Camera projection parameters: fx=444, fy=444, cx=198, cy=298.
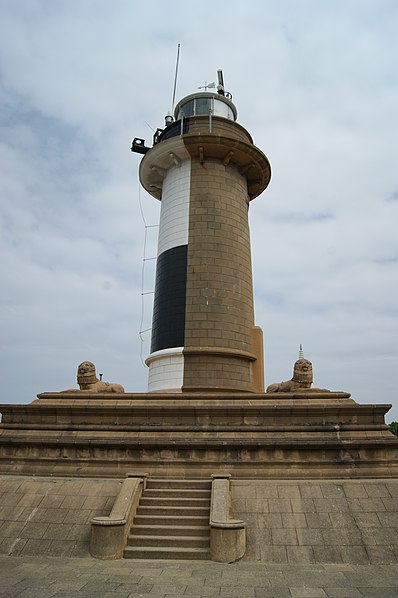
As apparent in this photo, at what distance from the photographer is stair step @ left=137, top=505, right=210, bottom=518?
825 centimetres

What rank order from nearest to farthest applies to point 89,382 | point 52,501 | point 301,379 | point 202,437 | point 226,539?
1. point 226,539
2. point 52,501
3. point 202,437
4. point 301,379
5. point 89,382

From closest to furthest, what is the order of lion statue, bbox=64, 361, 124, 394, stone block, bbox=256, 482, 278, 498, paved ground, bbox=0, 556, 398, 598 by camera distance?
paved ground, bbox=0, 556, 398, 598, stone block, bbox=256, 482, 278, 498, lion statue, bbox=64, 361, 124, 394

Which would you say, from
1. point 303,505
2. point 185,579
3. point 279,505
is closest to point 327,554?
point 303,505

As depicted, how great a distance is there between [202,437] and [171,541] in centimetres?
270

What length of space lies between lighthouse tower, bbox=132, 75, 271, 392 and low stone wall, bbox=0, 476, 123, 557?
528 centimetres

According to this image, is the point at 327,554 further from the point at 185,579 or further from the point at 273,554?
the point at 185,579

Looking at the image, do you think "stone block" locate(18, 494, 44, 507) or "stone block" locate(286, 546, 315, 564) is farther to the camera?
"stone block" locate(18, 494, 44, 507)

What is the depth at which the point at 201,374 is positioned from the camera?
1412cm

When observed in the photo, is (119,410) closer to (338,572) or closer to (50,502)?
(50,502)

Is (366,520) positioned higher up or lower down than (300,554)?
higher up

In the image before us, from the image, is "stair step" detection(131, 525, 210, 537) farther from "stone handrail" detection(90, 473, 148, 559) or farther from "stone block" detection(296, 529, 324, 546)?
"stone block" detection(296, 529, 324, 546)

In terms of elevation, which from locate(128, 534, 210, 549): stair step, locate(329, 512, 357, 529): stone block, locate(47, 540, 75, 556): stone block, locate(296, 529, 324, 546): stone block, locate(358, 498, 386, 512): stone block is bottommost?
locate(47, 540, 75, 556): stone block

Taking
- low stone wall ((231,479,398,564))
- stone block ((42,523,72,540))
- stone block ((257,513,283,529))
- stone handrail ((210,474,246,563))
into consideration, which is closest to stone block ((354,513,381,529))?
low stone wall ((231,479,398,564))

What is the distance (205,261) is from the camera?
15.3m
